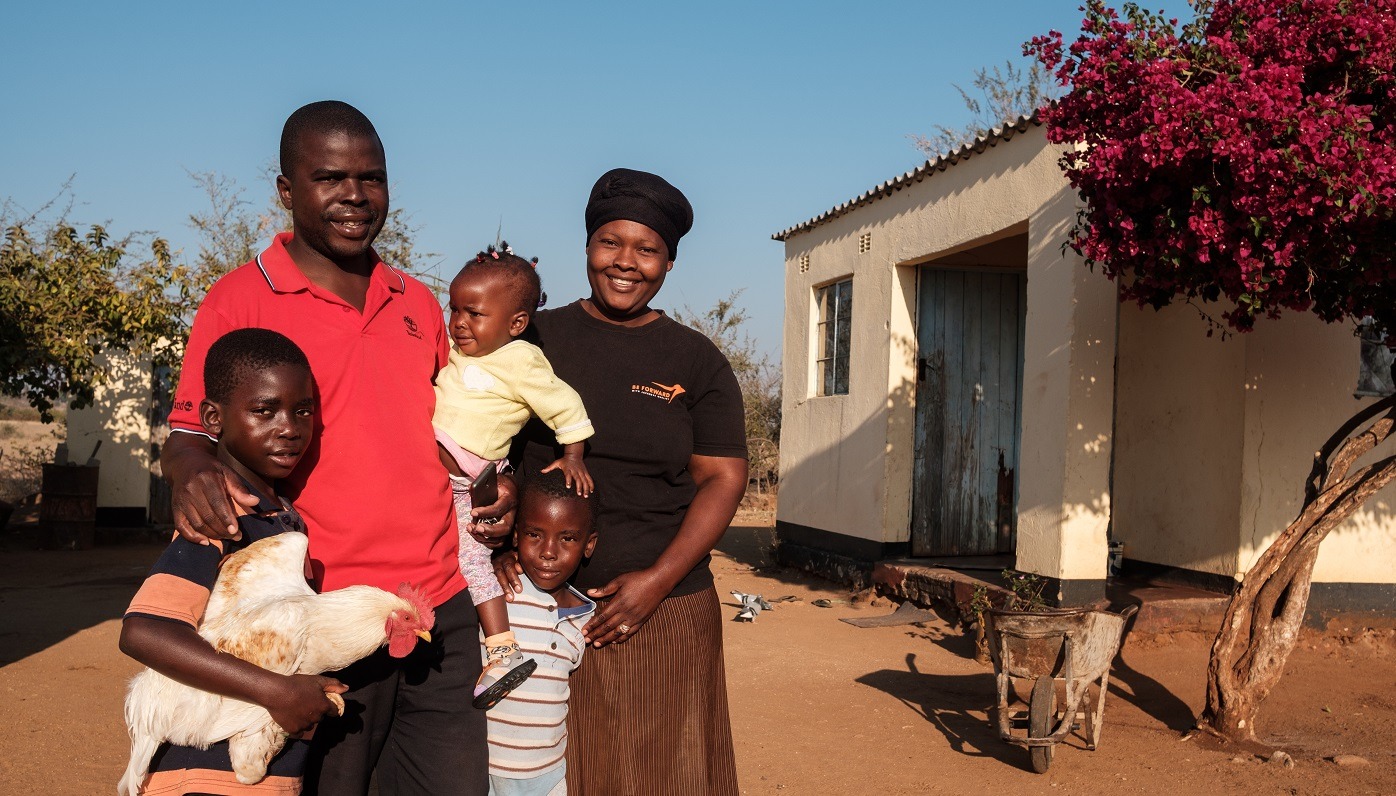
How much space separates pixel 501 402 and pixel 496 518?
0.26 metres

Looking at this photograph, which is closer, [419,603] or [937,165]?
[419,603]

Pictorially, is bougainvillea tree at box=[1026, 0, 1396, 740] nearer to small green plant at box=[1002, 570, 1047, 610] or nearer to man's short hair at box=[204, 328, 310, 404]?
small green plant at box=[1002, 570, 1047, 610]

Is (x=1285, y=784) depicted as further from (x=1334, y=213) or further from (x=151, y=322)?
(x=151, y=322)

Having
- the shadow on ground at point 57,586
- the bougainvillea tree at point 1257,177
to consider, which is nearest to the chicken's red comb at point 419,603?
the bougainvillea tree at point 1257,177

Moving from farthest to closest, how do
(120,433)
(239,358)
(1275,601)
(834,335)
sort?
(120,433), (834,335), (1275,601), (239,358)

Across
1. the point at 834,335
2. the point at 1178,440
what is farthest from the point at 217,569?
the point at 834,335

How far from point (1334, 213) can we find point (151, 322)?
1113cm

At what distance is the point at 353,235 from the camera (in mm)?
2012

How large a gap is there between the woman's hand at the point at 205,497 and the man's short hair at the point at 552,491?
2.45 feet

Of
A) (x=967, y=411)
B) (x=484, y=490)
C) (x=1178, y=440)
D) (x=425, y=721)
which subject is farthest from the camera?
(x=967, y=411)

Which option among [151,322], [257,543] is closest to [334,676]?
[257,543]

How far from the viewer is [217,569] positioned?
1.76m

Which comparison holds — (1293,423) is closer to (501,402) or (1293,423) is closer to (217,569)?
(501,402)

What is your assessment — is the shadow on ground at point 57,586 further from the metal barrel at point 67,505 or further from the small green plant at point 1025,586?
the small green plant at point 1025,586
